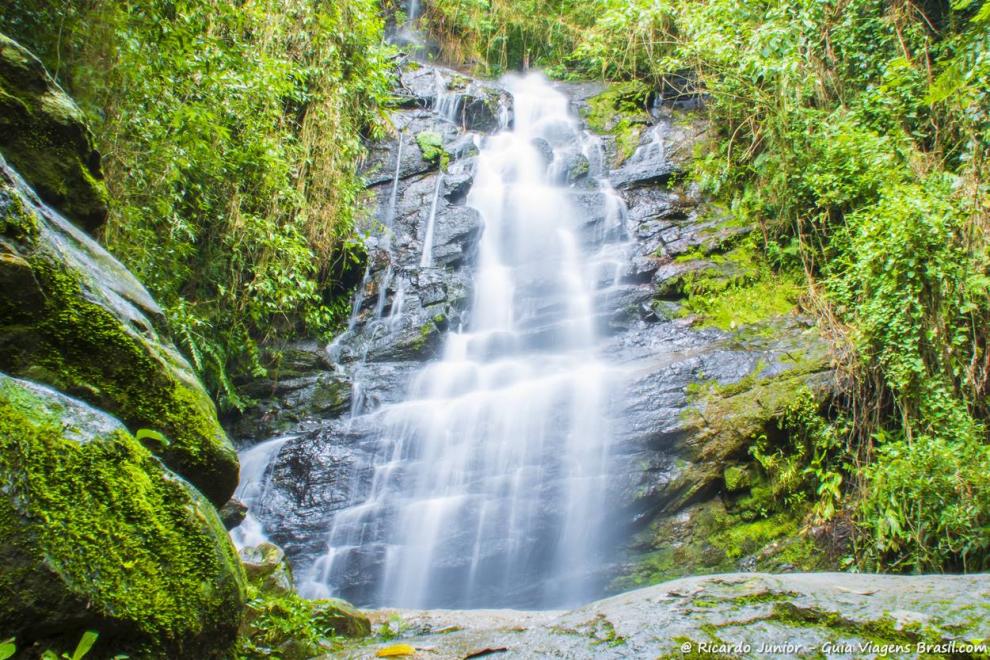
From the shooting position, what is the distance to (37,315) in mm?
2436

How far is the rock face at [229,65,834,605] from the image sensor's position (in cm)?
597

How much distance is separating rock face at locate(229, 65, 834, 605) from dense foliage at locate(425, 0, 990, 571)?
607 mm

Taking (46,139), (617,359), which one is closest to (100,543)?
(46,139)

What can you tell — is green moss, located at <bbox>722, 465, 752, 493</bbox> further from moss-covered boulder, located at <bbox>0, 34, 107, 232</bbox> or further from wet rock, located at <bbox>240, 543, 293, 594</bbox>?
moss-covered boulder, located at <bbox>0, 34, 107, 232</bbox>

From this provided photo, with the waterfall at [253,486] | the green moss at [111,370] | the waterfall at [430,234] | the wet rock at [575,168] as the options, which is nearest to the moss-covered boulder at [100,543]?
the green moss at [111,370]

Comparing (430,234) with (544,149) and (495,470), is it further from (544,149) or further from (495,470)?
(495,470)

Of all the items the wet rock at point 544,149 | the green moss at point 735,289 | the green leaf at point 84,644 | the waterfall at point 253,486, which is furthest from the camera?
the wet rock at point 544,149

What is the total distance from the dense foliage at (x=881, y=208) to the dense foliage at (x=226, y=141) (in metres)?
5.93

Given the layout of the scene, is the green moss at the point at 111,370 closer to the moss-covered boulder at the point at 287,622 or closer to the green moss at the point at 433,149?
the moss-covered boulder at the point at 287,622

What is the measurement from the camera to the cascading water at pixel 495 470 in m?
5.80

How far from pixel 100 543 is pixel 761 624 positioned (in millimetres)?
2503

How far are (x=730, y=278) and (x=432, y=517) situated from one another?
220 inches

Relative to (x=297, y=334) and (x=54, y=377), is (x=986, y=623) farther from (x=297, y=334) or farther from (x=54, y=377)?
(x=297, y=334)

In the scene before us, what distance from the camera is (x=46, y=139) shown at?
358 cm
